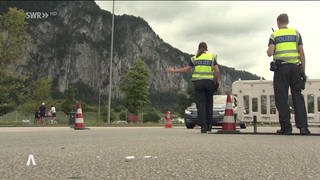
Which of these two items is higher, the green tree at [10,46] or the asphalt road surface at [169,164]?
the green tree at [10,46]

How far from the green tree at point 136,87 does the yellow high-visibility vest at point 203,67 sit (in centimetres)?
5691

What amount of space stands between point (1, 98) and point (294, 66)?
113ft

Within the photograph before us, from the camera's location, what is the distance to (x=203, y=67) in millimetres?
10422

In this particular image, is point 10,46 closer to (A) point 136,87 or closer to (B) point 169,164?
(A) point 136,87

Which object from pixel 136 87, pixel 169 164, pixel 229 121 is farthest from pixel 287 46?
pixel 136 87

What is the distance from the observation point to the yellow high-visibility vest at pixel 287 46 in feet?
28.9

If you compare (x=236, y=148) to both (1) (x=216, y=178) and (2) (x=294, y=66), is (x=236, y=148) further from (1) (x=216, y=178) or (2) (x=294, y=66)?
(2) (x=294, y=66)

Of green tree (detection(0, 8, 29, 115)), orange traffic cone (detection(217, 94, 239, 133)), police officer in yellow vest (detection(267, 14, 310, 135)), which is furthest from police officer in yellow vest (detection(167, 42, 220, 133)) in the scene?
green tree (detection(0, 8, 29, 115))

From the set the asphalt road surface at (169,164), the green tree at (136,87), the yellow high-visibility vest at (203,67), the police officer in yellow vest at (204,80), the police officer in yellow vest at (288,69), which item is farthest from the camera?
the green tree at (136,87)

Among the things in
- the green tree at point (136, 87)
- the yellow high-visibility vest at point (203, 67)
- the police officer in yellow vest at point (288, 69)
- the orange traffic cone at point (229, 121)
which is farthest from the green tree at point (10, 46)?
the police officer in yellow vest at point (288, 69)

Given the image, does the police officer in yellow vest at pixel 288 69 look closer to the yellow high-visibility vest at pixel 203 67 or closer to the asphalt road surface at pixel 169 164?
the yellow high-visibility vest at pixel 203 67

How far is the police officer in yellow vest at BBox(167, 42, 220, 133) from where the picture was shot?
1027 centimetres

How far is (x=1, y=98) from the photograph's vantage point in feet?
131

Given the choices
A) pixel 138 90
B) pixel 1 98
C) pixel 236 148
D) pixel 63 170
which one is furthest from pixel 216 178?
pixel 138 90
